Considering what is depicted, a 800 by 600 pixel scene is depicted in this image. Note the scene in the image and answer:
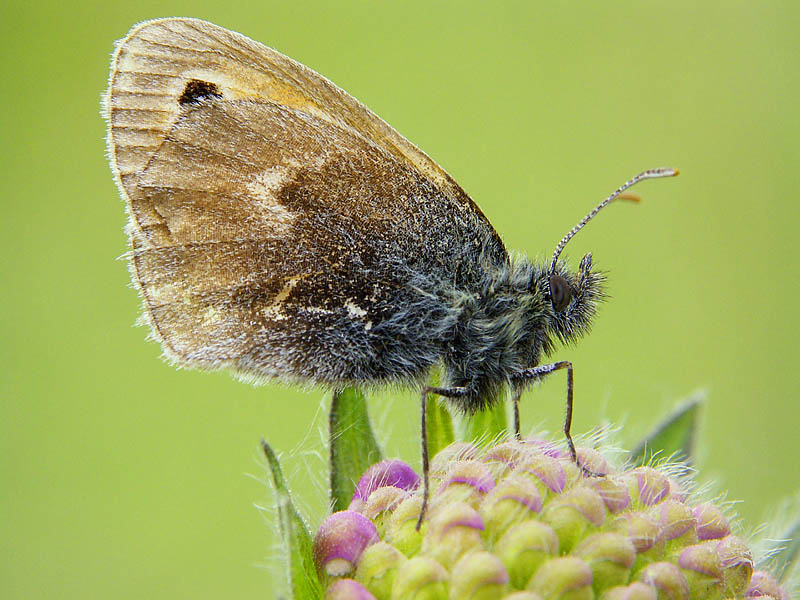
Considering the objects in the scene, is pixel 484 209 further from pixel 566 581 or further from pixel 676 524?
pixel 566 581

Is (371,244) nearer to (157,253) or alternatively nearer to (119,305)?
(157,253)

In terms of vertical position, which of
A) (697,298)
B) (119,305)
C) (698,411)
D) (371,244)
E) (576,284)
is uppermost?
(119,305)

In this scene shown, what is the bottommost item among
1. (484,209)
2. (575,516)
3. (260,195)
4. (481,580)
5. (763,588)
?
(763,588)

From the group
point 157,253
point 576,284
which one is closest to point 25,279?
point 157,253

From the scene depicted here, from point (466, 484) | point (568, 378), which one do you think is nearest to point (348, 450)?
point (466, 484)

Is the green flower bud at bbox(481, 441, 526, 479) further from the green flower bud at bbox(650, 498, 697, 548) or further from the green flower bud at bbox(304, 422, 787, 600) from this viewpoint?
the green flower bud at bbox(650, 498, 697, 548)

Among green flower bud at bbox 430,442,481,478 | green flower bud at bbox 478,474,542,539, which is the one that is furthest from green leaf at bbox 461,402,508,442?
green flower bud at bbox 478,474,542,539

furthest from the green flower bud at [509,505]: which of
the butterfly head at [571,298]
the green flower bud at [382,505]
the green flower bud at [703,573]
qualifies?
the butterfly head at [571,298]
